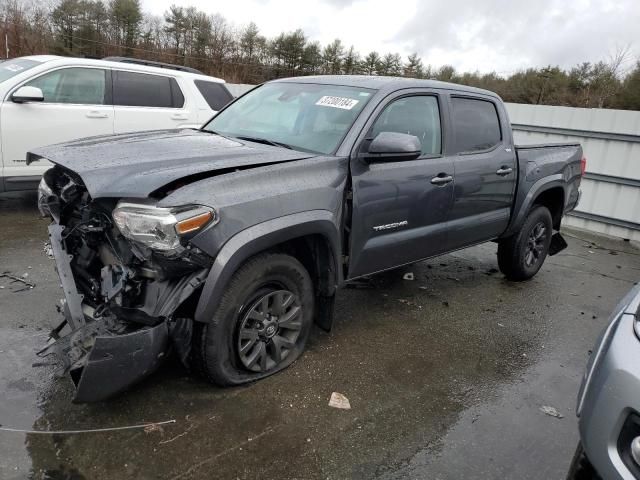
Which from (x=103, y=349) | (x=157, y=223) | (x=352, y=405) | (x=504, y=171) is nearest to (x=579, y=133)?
(x=504, y=171)

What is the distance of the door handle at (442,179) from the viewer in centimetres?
382

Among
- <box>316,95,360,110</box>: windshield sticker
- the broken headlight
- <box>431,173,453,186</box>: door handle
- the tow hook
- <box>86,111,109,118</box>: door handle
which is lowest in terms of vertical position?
the tow hook

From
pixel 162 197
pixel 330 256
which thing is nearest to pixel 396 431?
pixel 330 256

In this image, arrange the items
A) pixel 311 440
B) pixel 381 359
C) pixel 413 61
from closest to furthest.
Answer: pixel 311 440 → pixel 381 359 → pixel 413 61

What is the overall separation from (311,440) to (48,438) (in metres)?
1.30

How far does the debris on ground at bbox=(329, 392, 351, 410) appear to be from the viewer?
9.75 feet

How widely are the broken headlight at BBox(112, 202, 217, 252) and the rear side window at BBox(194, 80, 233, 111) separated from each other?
17.5 feet

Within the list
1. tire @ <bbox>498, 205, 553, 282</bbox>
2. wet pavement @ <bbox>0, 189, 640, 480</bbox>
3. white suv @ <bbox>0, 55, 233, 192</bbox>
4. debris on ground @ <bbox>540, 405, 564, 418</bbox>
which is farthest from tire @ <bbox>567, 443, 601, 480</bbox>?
white suv @ <bbox>0, 55, 233, 192</bbox>

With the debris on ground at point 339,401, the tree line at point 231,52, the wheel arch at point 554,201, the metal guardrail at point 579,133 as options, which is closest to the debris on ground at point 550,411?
the debris on ground at point 339,401

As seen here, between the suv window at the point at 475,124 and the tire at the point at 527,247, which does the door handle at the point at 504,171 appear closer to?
the suv window at the point at 475,124

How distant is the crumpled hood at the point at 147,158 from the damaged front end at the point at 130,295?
4.2 inches

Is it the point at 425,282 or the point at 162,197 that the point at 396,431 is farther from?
the point at 425,282

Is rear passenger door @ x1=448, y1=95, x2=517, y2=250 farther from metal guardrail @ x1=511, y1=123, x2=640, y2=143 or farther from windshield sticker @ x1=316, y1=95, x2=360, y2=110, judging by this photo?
metal guardrail @ x1=511, y1=123, x2=640, y2=143

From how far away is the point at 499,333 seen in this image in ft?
13.8
